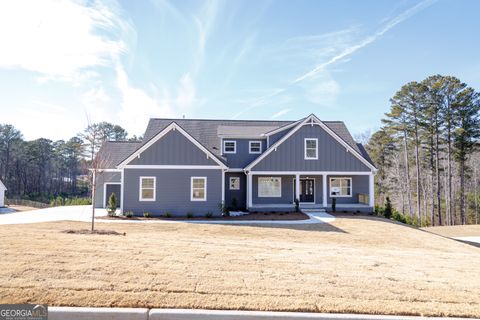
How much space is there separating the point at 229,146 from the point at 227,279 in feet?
59.9

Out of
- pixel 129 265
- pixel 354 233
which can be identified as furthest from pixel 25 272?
pixel 354 233

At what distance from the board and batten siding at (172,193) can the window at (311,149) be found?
24.0ft

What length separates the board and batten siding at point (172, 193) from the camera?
18391mm

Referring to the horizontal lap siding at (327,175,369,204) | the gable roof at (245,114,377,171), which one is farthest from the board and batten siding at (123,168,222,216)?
the horizontal lap siding at (327,175,369,204)

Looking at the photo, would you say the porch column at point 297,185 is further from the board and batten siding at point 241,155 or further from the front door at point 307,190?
the board and batten siding at point 241,155

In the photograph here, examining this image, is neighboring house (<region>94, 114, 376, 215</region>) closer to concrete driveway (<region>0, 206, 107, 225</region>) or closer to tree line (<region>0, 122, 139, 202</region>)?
concrete driveway (<region>0, 206, 107, 225</region>)

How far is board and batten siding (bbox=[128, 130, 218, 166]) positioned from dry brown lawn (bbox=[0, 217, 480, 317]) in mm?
10561

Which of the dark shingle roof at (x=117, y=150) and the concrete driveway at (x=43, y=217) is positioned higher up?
the dark shingle roof at (x=117, y=150)

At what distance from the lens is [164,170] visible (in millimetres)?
18625

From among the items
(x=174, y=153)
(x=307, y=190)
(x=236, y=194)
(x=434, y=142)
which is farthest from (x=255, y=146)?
(x=434, y=142)

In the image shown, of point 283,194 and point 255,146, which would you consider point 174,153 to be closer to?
point 255,146

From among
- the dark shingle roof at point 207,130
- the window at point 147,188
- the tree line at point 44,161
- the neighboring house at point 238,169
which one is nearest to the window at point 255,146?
the neighboring house at point 238,169

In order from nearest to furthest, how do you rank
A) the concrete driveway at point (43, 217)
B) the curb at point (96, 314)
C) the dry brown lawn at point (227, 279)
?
1. the curb at point (96, 314)
2. the dry brown lawn at point (227, 279)
3. the concrete driveway at point (43, 217)

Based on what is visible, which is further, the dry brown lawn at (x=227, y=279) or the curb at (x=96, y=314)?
the dry brown lawn at (x=227, y=279)
